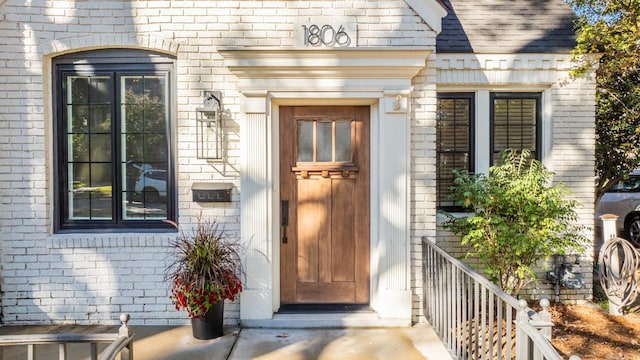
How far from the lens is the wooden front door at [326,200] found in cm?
453

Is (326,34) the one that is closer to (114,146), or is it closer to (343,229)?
(343,229)

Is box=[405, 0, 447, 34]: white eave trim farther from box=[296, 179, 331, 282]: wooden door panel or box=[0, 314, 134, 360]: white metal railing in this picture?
box=[0, 314, 134, 360]: white metal railing

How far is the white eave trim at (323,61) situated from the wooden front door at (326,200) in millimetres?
455

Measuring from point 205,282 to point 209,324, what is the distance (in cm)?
46

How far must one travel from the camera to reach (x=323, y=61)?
416 cm

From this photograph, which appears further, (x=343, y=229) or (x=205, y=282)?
(x=343, y=229)

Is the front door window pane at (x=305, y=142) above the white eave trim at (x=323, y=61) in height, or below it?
below

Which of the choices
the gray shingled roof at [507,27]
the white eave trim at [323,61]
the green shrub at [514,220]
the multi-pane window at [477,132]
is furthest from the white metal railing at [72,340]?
the gray shingled roof at [507,27]

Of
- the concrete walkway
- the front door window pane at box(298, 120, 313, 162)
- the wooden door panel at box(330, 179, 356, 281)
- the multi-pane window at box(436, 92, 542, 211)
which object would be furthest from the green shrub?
the front door window pane at box(298, 120, 313, 162)

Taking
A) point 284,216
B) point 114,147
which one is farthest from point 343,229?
point 114,147

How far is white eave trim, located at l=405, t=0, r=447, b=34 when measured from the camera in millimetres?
4227

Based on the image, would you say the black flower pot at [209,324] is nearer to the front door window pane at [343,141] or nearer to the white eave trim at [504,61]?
the front door window pane at [343,141]

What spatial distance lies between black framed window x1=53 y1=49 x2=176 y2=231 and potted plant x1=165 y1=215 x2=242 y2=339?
0.71 m

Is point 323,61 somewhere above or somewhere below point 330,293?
above
